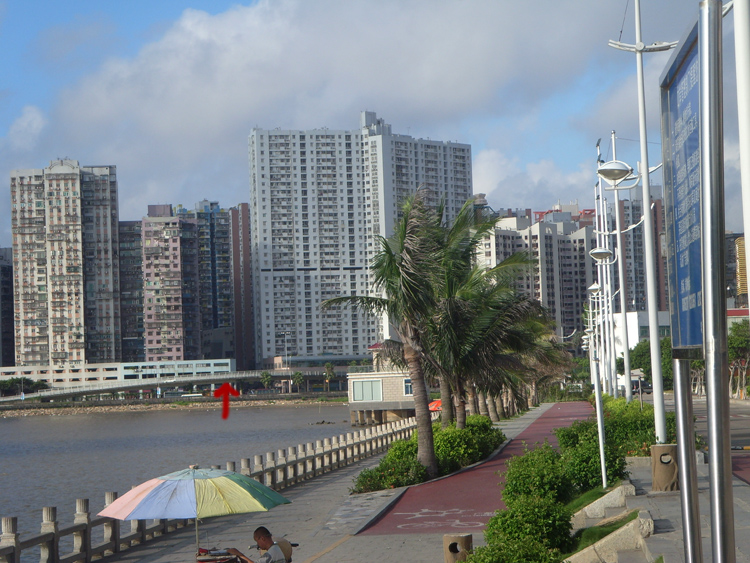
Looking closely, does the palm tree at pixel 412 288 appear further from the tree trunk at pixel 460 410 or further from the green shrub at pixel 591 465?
the green shrub at pixel 591 465

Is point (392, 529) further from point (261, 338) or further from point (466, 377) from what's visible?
point (261, 338)

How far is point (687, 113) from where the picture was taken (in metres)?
4.30

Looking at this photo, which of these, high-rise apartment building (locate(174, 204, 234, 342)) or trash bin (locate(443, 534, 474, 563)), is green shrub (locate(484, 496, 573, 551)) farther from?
high-rise apartment building (locate(174, 204, 234, 342))

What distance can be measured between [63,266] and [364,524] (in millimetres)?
155288

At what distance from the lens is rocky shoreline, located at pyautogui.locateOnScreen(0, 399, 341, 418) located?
433ft

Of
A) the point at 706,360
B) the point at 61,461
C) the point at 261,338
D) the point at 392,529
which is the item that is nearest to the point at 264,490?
the point at 392,529

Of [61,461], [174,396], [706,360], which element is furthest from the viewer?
[174,396]

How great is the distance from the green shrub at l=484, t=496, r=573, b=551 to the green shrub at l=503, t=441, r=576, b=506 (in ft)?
5.50

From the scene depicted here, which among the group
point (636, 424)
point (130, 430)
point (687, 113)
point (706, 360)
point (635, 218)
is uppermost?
point (635, 218)

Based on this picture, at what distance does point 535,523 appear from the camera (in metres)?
9.34

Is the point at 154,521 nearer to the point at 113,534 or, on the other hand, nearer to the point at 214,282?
the point at 113,534

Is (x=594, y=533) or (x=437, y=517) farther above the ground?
(x=594, y=533)

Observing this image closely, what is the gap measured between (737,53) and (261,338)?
543 ft

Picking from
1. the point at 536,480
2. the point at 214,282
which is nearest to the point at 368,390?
the point at 536,480
